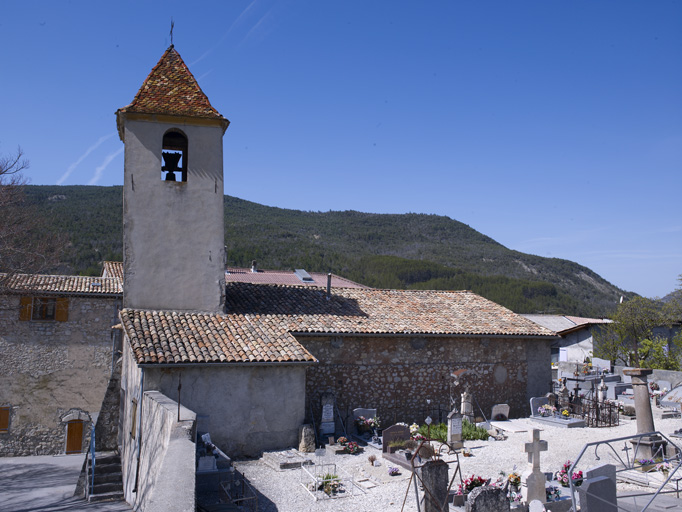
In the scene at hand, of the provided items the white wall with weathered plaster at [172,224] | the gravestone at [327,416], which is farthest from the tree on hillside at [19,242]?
the gravestone at [327,416]

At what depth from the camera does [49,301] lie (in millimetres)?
20641

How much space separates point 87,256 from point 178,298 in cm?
3681

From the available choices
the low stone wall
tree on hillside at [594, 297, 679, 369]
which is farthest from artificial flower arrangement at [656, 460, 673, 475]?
tree on hillside at [594, 297, 679, 369]

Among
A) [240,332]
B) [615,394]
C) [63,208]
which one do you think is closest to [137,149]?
[240,332]

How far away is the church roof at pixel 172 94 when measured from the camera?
15.1 meters

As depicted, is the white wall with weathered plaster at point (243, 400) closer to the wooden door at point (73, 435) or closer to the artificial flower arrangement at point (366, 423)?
the artificial flower arrangement at point (366, 423)

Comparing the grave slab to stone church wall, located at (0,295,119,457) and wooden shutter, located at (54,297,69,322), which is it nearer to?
stone church wall, located at (0,295,119,457)

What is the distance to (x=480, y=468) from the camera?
40.3 feet

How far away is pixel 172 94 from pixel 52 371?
12.3m

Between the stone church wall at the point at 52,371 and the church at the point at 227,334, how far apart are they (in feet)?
21.7

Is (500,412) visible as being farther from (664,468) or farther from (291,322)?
(291,322)

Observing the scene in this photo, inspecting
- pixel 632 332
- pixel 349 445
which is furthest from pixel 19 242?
pixel 632 332

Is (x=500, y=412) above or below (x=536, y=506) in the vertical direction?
below

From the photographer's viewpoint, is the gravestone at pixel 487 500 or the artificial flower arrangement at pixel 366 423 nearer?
the gravestone at pixel 487 500
